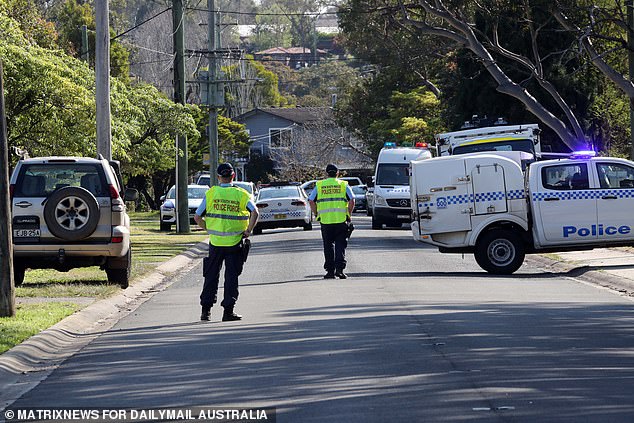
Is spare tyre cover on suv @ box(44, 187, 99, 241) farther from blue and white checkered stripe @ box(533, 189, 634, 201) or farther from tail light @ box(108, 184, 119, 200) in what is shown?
blue and white checkered stripe @ box(533, 189, 634, 201)

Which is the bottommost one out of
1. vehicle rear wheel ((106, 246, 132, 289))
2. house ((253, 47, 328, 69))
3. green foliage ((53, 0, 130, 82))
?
vehicle rear wheel ((106, 246, 132, 289))

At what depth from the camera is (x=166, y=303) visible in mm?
16203

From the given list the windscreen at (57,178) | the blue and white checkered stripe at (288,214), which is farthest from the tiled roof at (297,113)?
the windscreen at (57,178)

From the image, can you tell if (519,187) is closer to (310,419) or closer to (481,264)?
(481,264)

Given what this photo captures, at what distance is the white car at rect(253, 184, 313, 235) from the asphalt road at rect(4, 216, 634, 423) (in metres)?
18.0

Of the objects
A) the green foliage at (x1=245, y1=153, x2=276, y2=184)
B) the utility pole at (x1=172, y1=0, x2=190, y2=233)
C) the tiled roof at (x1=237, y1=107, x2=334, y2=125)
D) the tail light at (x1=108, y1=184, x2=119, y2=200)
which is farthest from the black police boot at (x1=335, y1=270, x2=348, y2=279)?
the tiled roof at (x1=237, y1=107, x2=334, y2=125)

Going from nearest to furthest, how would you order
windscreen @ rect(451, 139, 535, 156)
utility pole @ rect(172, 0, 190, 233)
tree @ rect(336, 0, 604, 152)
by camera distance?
windscreen @ rect(451, 139, 535, 156)
tree @ rect(336, 0, 604, 152)
utility pole @ rect(172, 0, 190, 233)

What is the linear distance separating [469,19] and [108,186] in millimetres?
23055

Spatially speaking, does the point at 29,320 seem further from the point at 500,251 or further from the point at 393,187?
the point at 393,187

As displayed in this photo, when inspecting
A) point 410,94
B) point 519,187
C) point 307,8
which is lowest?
point 519,187

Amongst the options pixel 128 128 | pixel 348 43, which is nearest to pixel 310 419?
pixel 128 128

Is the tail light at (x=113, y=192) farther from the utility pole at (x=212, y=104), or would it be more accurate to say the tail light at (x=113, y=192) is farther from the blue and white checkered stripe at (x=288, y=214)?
the utility pole at (x=212, y=104)

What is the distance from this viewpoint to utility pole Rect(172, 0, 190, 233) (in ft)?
115

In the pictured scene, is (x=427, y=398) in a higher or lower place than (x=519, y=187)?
lower
